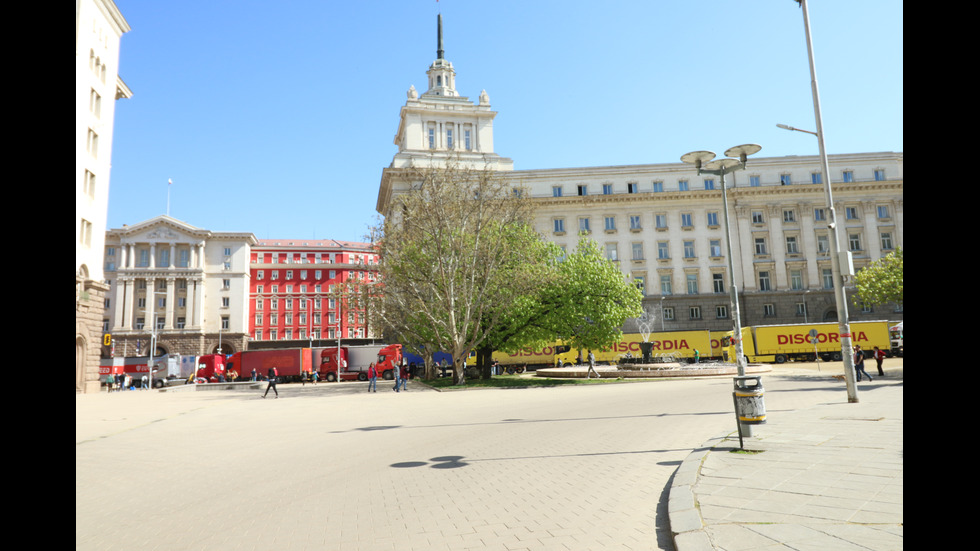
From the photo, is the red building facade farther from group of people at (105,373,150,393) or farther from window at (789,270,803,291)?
window at (789,270,803,291)

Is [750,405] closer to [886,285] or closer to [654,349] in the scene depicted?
[886,285]

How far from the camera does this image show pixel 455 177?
33.2m

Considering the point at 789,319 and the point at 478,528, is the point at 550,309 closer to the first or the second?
the point at 478,528

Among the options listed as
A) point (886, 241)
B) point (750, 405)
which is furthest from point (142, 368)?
point (886, 241)

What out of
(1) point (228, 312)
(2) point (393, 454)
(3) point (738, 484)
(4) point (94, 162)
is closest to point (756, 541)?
(3) point (738, 484)

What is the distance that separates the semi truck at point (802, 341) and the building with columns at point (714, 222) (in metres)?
12.6

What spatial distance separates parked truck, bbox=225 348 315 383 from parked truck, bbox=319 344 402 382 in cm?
138

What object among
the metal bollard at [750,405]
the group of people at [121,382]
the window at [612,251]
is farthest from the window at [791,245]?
the group of people at [121,382]

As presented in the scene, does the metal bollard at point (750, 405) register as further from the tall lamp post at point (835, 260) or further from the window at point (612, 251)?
the window at point (612, 251)

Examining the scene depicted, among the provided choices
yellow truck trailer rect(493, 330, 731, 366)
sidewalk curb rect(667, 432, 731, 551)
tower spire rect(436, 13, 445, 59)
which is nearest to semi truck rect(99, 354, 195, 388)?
yellow truck trailer rect(493, 330, 731, 366)

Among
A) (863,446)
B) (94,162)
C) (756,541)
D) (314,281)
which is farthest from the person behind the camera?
(314,281)

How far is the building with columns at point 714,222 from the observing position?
6138 centimetres
